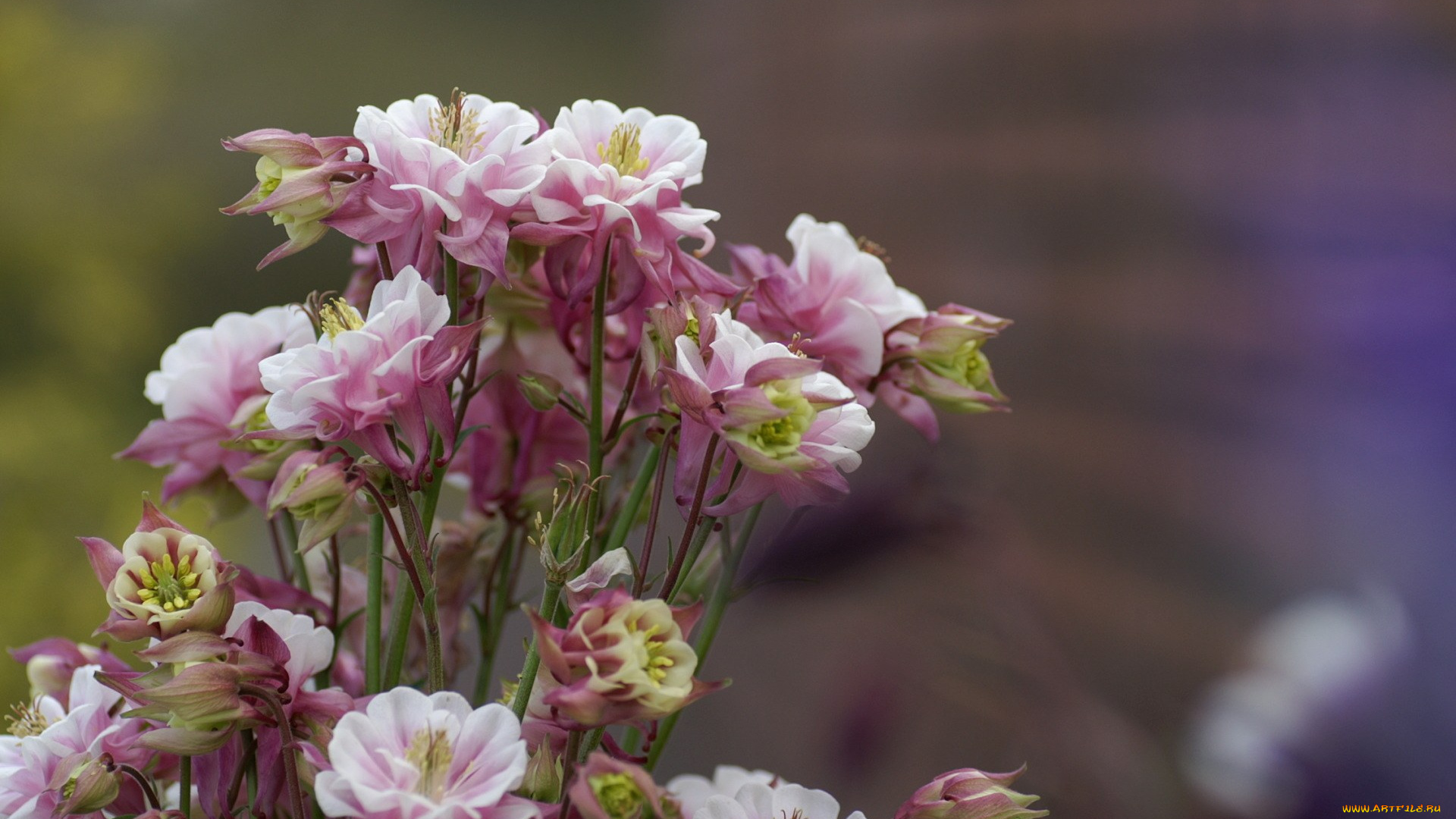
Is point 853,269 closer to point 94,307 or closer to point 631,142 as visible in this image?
point 631,142

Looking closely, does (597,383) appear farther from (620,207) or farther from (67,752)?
(67,752)

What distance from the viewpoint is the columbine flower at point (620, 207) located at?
33 centimetres

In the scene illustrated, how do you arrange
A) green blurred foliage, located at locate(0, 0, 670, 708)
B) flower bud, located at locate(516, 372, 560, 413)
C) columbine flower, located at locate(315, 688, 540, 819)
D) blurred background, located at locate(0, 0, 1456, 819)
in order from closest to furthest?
1. columbine flower, located at locate(315, 688, 540, 819)
2. flower bud, located at locate(516, 372, 560, 413)
3. blurred background, located at locate(0, 0, 1456, 819)
4. green blurred foliage, located at locate(0, 0, 670, 708)

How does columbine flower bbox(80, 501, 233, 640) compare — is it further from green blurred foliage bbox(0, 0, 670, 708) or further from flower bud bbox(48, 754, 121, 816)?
green blurred foliage bbox(0, 0, 670, 708)

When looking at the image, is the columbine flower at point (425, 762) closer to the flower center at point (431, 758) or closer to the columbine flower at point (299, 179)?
the flower center at point (431, 758)

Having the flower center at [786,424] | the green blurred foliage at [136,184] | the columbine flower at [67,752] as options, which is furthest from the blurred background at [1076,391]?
the columbine flower at [67,752]

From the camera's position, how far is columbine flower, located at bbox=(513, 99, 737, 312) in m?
0.33

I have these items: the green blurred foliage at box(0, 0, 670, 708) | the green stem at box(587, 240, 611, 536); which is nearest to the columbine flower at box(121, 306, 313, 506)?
the green stem at box(587, 240, 611, 536)

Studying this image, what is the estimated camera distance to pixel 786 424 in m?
0.31

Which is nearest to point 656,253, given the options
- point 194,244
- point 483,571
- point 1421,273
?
point 483,571

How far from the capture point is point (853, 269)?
39cm

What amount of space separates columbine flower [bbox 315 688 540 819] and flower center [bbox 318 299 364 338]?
0.10 meters

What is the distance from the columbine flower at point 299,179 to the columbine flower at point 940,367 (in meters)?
0.19

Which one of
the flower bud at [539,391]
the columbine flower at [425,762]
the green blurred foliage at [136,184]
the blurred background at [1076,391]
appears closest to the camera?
the columbine flower at [425,762]
